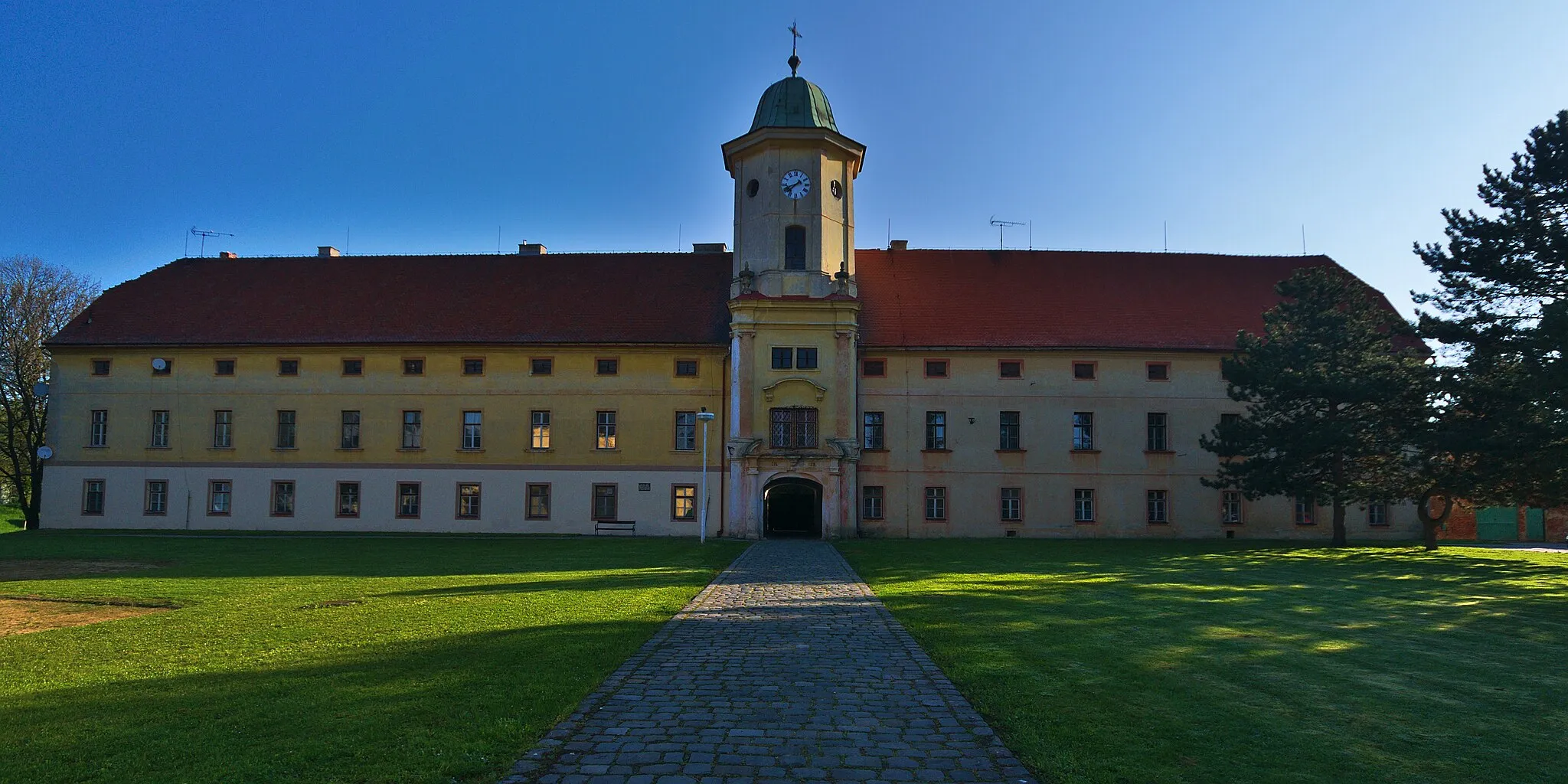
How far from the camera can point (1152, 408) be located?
36.8m

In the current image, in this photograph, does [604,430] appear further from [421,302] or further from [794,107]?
[794,107]

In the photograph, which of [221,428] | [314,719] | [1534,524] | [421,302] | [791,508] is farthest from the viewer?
[1534,524]

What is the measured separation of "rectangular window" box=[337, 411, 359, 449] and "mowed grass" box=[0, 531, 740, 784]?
18.6m

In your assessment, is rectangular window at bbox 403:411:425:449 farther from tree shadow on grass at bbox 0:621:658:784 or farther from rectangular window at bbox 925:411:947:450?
tree shadow on grass at bbox 0:621:658:784

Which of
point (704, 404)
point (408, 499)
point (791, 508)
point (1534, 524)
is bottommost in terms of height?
point (1534, 524)

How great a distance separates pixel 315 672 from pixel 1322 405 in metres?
31.3

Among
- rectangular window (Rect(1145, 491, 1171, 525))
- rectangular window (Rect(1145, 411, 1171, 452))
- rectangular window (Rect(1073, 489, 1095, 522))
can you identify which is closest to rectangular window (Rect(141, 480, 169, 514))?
rectangular window (Rect(1073, 489, 1095, 522))

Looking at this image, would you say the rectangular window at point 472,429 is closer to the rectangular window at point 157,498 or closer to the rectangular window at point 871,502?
the rectangular window at point 157,498

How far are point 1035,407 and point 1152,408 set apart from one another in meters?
4.43

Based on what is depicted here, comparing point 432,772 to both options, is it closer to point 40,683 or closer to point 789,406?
point 40,683

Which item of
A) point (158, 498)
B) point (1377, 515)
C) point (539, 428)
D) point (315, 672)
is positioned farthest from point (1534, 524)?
point (158, 498)

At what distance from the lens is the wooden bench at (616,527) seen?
3575 cm

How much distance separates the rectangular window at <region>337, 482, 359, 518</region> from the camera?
122 ft

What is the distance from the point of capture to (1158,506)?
36750 millimetres
